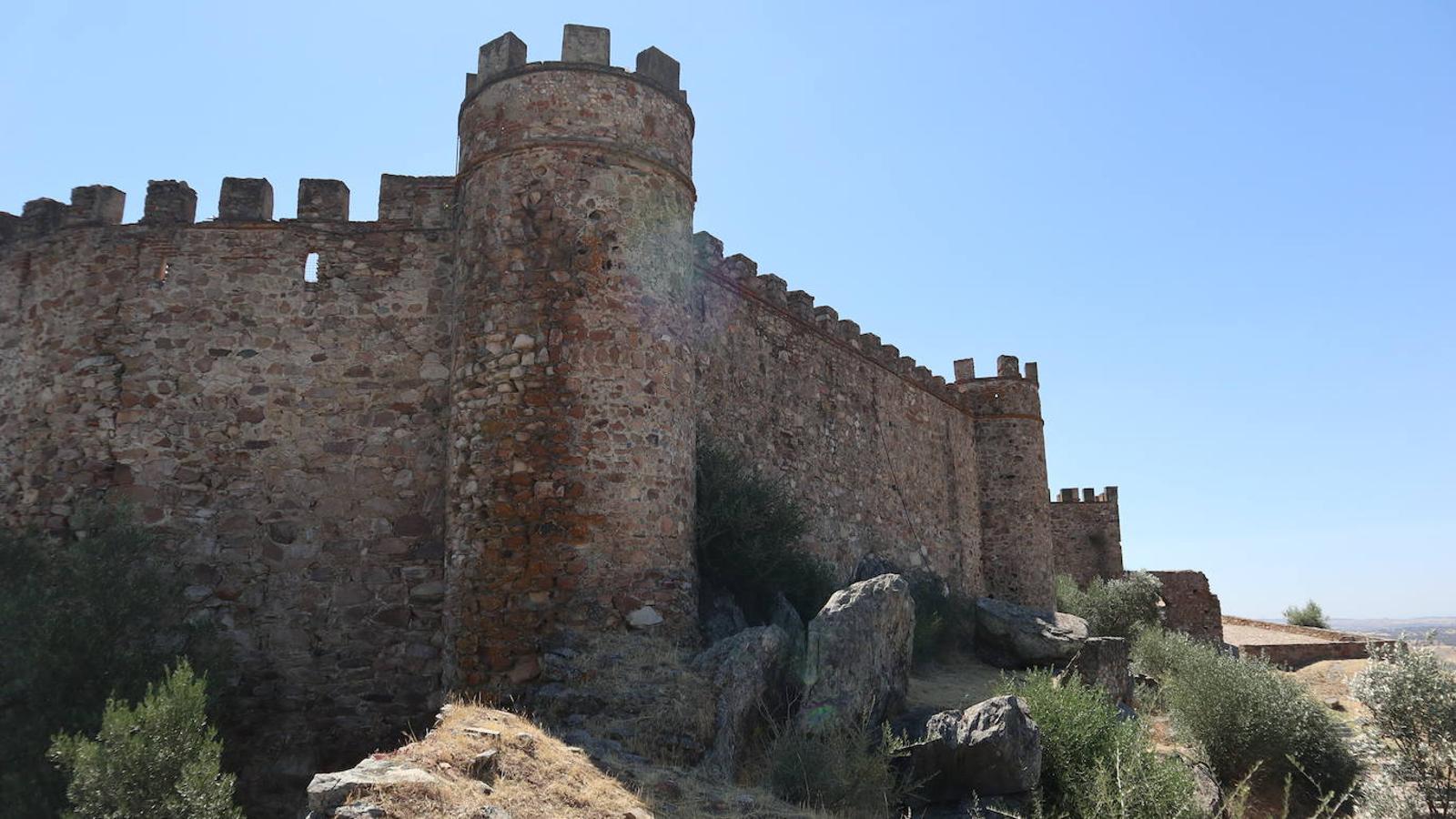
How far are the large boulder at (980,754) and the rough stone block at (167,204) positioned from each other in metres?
9.48

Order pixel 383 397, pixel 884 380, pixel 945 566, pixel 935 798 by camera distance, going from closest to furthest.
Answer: pixel 935 798 < pixel 383 397 < pixel 884 380 < pixel 945 566

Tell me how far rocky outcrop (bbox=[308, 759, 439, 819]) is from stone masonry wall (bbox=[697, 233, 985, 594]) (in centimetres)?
693

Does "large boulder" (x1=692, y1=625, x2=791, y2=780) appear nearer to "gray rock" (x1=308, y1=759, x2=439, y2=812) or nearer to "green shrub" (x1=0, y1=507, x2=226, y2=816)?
"gray rock" (x1=308, y1=759, x2=439, y2=812)

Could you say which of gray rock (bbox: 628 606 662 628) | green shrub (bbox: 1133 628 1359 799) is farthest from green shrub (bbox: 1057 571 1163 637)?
gray rock (bbox: 628 606 662 628)

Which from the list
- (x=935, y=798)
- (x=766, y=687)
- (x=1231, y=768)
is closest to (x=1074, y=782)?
(x=935, y=798)

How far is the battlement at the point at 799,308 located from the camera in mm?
13445

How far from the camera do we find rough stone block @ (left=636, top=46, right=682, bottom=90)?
1047 cm

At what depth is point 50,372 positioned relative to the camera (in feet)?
34.3

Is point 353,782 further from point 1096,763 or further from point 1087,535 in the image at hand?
point 1087,535

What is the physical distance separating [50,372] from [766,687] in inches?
329

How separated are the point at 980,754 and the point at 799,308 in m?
8.81

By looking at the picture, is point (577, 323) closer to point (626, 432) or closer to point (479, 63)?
point (626, 432)

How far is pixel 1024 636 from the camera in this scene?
14.8 metres

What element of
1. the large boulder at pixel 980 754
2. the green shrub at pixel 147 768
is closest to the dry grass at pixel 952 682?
the large boulder at pixel 980 754
